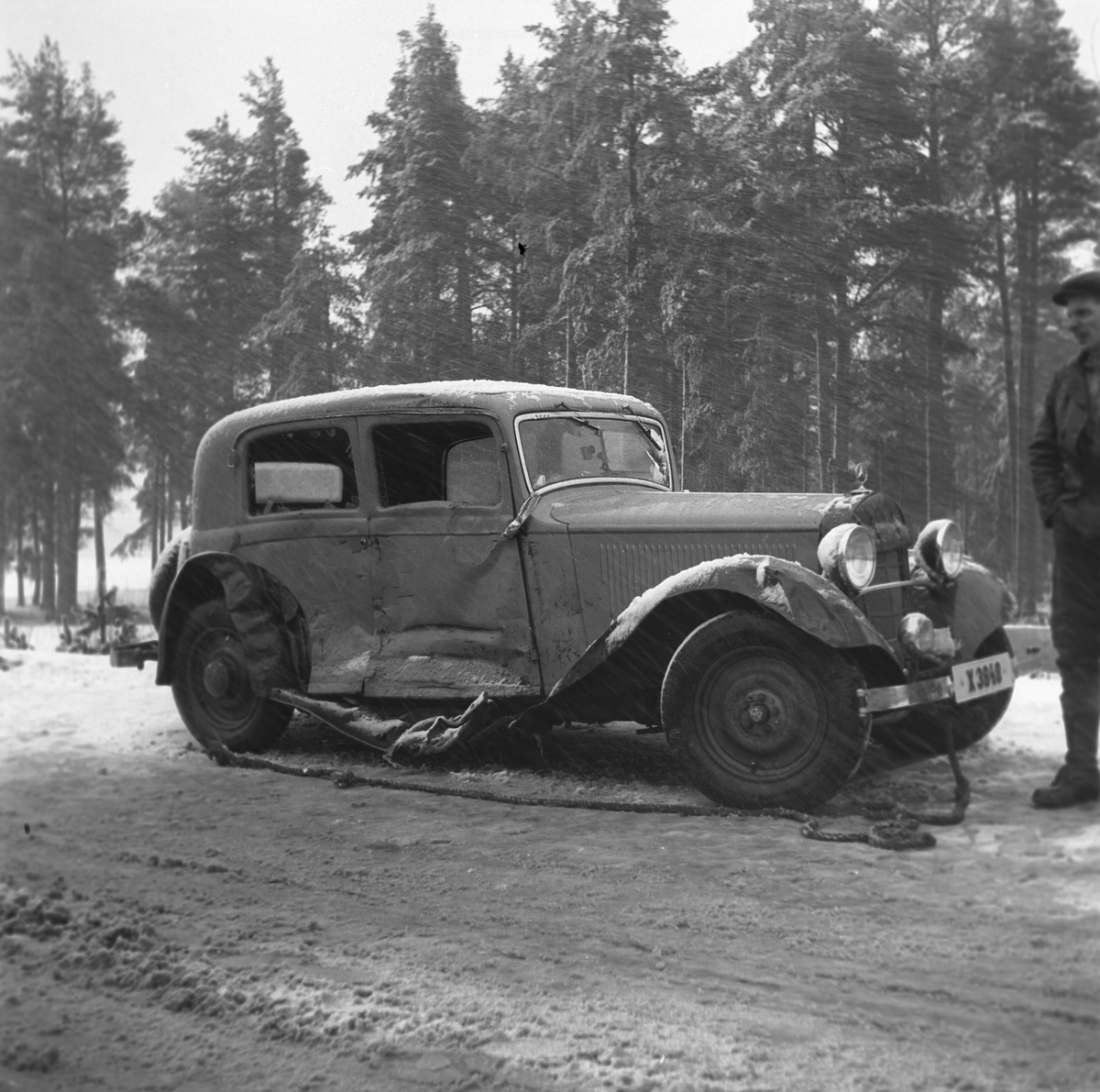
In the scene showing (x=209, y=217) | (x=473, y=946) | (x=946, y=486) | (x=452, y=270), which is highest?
(x=209, y=217)

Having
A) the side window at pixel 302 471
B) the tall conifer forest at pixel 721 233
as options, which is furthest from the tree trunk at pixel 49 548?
the tall conifer forest at pixel 721 233

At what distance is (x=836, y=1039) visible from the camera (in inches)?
50.2

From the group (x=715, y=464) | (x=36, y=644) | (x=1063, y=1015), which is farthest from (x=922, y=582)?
(x=36, y=644)

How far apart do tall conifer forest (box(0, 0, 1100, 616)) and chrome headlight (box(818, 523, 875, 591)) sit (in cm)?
67

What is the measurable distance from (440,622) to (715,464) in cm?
146

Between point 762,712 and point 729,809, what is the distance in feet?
1.10

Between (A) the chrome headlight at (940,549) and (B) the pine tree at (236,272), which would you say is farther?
(A) the chrome headlight at (940,549)

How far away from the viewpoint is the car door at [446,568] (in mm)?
3258

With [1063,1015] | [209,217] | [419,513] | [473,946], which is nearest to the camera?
[1063,1015]

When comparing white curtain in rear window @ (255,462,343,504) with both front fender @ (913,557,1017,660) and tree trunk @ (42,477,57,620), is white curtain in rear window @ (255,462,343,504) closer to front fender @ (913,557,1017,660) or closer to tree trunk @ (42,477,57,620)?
tree trunk @ (42,477,57,620)

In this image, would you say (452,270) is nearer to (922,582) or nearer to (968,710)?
(922,582)

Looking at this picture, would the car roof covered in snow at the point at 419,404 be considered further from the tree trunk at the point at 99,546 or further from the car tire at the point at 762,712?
the car tire at the point at 762,712

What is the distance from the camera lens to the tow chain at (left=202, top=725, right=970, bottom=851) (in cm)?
204

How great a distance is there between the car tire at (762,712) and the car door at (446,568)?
0.53 metres
